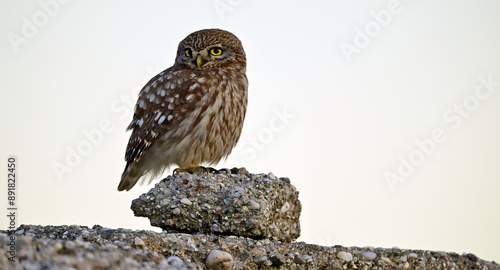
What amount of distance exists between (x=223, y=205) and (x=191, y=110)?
1.48 m

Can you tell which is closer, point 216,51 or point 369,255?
point 369,255

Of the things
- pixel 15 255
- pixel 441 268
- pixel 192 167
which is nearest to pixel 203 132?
pixel 192 167

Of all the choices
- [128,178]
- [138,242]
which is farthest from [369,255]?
[128,178]

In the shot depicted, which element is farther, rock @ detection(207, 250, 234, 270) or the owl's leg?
the owl's leg

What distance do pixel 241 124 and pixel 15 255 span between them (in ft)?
14.5

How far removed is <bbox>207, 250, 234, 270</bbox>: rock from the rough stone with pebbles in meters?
0.70

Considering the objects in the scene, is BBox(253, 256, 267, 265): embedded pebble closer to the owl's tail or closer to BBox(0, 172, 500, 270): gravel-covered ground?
BBox(0, 172, 500, 270): gravel-covered ground

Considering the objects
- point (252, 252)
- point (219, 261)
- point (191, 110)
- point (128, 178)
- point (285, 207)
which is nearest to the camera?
point (219, 261)

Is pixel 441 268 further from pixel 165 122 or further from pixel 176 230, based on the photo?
pixel 165 122

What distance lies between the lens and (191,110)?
718cm

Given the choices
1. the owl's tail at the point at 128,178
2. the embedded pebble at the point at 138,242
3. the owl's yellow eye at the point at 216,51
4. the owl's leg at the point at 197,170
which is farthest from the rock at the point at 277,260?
the owl's yellow eye at the point at 216,51

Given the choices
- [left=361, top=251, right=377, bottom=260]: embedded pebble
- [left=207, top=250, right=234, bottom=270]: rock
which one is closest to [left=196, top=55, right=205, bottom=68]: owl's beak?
[left=207, top=250, right=234, bottom=270]: rock

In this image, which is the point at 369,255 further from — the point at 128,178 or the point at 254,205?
the point at 128,178

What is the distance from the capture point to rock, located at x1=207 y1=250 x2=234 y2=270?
5363mm
